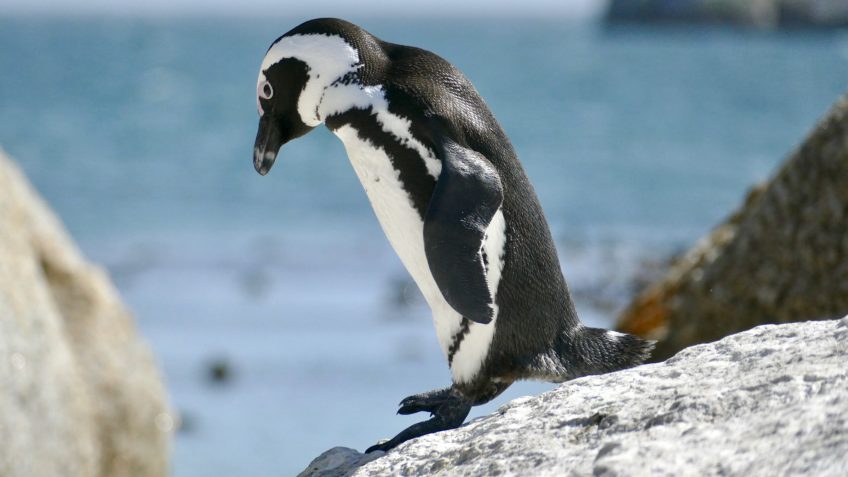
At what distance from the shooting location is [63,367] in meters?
5.19

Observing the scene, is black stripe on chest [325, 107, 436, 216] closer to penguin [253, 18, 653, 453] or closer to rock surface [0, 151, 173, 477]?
penguin [253, 18, 653, 453]

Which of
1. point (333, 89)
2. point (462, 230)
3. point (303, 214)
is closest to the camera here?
point (462, 230)

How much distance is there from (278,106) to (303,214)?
45.7ft

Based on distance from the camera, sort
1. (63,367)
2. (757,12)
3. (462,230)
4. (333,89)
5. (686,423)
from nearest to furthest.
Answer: (686,423) → (462,230) → (333,89) → (63,367) → (757,12)

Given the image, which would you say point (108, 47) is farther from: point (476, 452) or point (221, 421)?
point (476, 452)

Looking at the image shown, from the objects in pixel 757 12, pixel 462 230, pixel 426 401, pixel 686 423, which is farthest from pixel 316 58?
pixel 757 12

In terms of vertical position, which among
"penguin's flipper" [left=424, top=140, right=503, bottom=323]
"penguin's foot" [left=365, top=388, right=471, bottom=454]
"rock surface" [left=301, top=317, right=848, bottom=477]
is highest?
"penguin's flipper" [left=424, top=140, right=503, bottom=323]

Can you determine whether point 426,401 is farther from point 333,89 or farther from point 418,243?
point 333,89

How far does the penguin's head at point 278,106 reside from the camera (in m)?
3.01

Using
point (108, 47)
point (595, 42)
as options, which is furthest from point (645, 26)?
point (108, 47)

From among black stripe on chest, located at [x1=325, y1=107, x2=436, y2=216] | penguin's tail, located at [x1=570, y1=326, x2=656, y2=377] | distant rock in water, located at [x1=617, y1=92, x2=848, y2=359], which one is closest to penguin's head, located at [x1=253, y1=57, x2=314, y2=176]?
black stripe on chest, located at [x1=325, y1=107, x2=436, y2=216]

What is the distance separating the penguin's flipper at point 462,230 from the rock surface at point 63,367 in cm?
277

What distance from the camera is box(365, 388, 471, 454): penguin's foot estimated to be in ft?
9.13

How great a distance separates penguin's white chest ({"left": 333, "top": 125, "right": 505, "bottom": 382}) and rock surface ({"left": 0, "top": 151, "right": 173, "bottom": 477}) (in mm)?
2522
